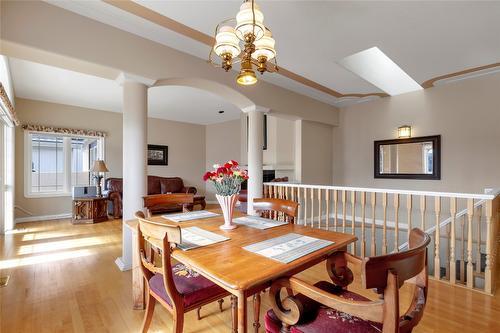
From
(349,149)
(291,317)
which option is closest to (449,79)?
(349,149)

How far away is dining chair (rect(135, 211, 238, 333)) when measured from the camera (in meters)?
1.22

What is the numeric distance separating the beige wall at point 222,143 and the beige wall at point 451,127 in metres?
3.53

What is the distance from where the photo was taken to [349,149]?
5570mm

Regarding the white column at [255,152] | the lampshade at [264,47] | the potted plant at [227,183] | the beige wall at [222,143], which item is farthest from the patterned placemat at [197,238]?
the beige wall at [222,143]

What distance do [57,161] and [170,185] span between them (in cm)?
260

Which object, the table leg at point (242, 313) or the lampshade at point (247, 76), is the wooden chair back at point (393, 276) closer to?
the table leg at point (242, 313)

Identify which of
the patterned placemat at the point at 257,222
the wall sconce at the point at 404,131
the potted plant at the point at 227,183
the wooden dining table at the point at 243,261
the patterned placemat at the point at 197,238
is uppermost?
the wall sconce at the point at 404,131

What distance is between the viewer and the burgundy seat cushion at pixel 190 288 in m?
1.37

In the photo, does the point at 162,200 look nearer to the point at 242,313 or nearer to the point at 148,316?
the point at 148,316

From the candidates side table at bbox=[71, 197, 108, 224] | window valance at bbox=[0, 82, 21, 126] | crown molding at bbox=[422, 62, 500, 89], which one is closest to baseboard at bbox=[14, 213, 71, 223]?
side table at bbox=[71, 197, 108, 224]

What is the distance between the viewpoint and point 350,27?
2.54 m

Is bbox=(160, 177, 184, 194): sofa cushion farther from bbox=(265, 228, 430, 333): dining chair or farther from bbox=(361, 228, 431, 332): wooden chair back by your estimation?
bbox=(361, 228, 431, 332): wooden chair back

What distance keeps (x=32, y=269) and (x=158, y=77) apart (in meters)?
2.59

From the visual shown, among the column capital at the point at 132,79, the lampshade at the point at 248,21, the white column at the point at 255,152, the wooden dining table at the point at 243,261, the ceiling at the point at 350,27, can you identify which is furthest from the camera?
the white column at the point at 255,152
